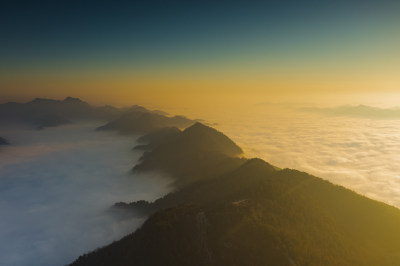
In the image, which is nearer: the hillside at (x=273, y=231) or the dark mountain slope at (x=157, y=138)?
the hillside at (x=273, y=231)

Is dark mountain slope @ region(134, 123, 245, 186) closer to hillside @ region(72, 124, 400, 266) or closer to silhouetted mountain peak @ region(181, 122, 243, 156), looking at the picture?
silhouetted mountain peak @ region(181, 122, 243, 156)

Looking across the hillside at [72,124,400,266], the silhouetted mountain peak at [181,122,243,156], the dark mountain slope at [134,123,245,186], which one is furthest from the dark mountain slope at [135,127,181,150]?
the hillside at [72,124,400,266]

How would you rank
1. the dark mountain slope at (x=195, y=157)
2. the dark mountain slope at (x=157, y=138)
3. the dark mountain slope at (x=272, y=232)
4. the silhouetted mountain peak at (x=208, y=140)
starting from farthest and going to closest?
the dark mountain slope at (x=157, y=138) < the silhouetted mountain peak at (x=208, y=140) < the dark mountain slope at (x=195, y=157) < the dark mountain slope at (x=272, y=232)

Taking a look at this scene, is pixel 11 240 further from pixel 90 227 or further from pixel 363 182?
pixel 363 182

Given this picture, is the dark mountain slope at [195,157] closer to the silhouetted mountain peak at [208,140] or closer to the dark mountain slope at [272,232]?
the silhouetted mountain peak at [208,140]

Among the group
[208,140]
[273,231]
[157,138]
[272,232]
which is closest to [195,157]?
[208,140]

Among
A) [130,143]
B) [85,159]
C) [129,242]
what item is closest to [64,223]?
[129,242]

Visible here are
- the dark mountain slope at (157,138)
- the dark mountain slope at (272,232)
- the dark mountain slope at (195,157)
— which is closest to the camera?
the dark mountain slope at (272,232)

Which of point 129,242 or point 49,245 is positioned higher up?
point 129,242

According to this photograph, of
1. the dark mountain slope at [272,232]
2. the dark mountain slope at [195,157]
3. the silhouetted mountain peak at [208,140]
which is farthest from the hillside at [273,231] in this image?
the silhouetted mountain peak at [208,140]
